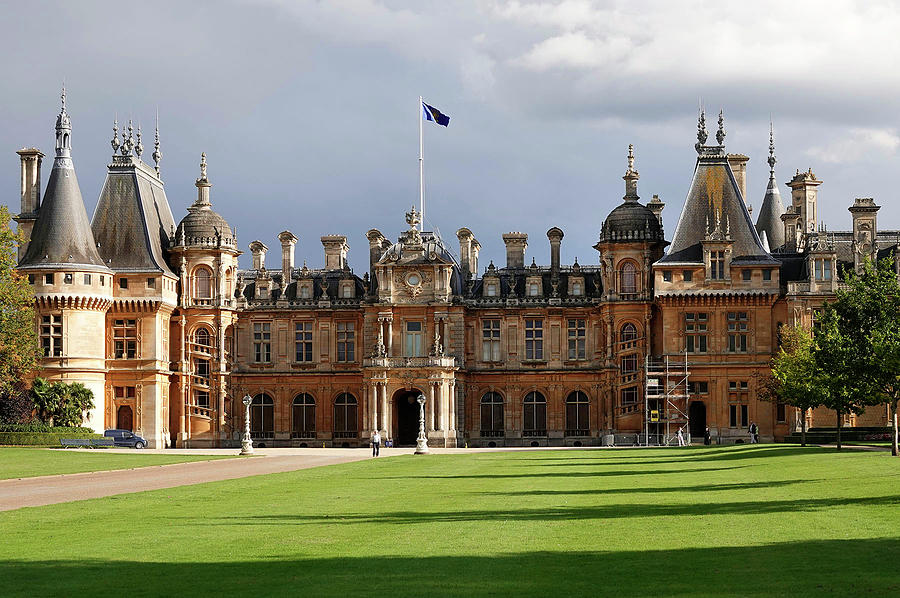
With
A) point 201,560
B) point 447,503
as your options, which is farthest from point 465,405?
point 201,560

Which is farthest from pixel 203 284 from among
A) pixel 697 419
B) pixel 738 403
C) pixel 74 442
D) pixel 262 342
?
pixel 738 403

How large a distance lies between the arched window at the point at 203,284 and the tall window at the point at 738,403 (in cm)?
3835

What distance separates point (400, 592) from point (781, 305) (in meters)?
80.1

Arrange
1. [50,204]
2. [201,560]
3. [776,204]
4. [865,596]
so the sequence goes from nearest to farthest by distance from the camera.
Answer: [865,596]
[201,560]
[50,204]
[776,204]

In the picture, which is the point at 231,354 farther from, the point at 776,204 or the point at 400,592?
the point at 400,592

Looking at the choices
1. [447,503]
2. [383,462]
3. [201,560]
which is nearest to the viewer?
[201,560]

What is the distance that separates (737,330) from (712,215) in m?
8.44

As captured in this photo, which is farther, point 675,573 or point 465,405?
point 465,405

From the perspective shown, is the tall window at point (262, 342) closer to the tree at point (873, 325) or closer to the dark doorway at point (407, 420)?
the dark doorway at point (407, 420)

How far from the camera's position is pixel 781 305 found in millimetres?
93938

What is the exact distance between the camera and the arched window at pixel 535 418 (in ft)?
326

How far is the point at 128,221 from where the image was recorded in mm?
95938

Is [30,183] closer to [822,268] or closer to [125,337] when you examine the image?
[125,337]

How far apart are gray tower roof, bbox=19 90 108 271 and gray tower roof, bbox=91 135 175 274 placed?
2.00 meters
